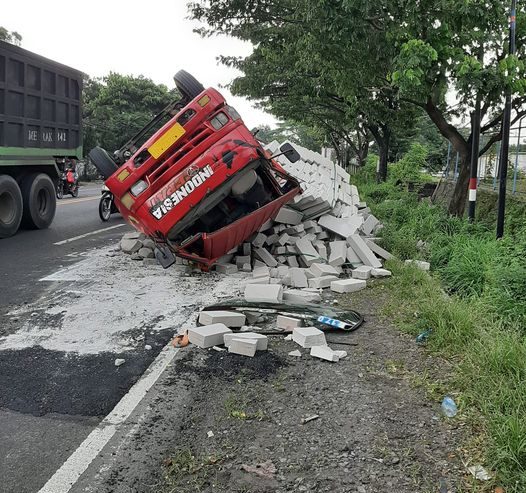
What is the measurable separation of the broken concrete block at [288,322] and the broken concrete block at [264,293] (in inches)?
35.8

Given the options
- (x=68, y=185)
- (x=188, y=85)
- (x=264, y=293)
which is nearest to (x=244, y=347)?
(x=264, y=293)

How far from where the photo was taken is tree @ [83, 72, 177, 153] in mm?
35406

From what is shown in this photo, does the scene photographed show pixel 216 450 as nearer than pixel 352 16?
Yes

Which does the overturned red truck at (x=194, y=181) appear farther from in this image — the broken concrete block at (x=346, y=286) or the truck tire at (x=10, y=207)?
the truck tire at (x=10, y=207)

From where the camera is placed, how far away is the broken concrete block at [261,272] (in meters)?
7.34

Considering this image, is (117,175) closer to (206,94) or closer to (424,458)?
(206,94)

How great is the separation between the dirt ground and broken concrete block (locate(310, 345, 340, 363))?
0.17 ft

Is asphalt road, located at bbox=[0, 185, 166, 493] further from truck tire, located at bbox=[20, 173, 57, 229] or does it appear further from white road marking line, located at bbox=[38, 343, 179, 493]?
truck tire, located at bbox=[20, 173, 57, 229]

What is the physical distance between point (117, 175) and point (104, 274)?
1.41 metres

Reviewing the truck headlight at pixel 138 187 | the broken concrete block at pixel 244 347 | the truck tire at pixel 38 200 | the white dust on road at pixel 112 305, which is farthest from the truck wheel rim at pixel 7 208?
the broken concrete block at pixel 244 347

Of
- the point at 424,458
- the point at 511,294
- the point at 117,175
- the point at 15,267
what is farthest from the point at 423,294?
the point at 15,267

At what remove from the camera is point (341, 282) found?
6.98m

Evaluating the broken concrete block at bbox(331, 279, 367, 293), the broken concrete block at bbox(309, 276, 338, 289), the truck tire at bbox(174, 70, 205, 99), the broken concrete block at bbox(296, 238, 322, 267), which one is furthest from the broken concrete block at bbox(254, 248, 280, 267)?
the truck tire at bbox(174, 70, 205, 99)

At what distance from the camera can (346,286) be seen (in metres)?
6.88
